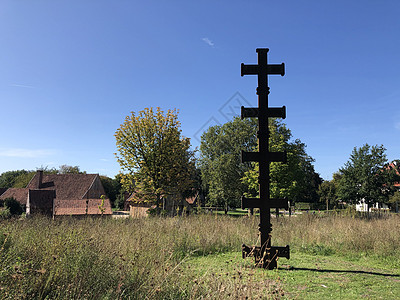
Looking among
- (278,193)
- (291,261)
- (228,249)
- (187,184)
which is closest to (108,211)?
(187,184)

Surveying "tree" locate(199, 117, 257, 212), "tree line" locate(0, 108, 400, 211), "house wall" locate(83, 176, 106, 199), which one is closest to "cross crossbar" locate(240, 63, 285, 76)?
"tree line" locate(0, 108, 400, 211)

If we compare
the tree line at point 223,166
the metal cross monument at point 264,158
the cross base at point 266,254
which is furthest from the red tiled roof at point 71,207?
the metal cross monument at point 264,158

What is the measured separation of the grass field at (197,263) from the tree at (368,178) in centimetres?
2001

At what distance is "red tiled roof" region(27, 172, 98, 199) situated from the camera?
144 ft

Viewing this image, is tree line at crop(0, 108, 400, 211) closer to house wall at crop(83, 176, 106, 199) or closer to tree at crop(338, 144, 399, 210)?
tree at crop(338, 144, 399, 210)

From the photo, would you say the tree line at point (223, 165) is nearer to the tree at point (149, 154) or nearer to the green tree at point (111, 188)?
the tree at point (149, 154)

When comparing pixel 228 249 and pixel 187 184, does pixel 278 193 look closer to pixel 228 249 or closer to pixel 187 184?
pixel 187 184

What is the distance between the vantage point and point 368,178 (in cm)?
2828

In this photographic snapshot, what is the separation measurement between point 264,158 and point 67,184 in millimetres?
44995

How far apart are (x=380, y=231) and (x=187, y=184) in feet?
54.5

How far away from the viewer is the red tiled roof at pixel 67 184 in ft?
144

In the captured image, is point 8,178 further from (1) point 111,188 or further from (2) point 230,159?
(2) point 230,159

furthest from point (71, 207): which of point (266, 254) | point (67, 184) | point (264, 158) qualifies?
point (264, 158)

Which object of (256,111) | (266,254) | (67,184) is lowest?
(266,254)
